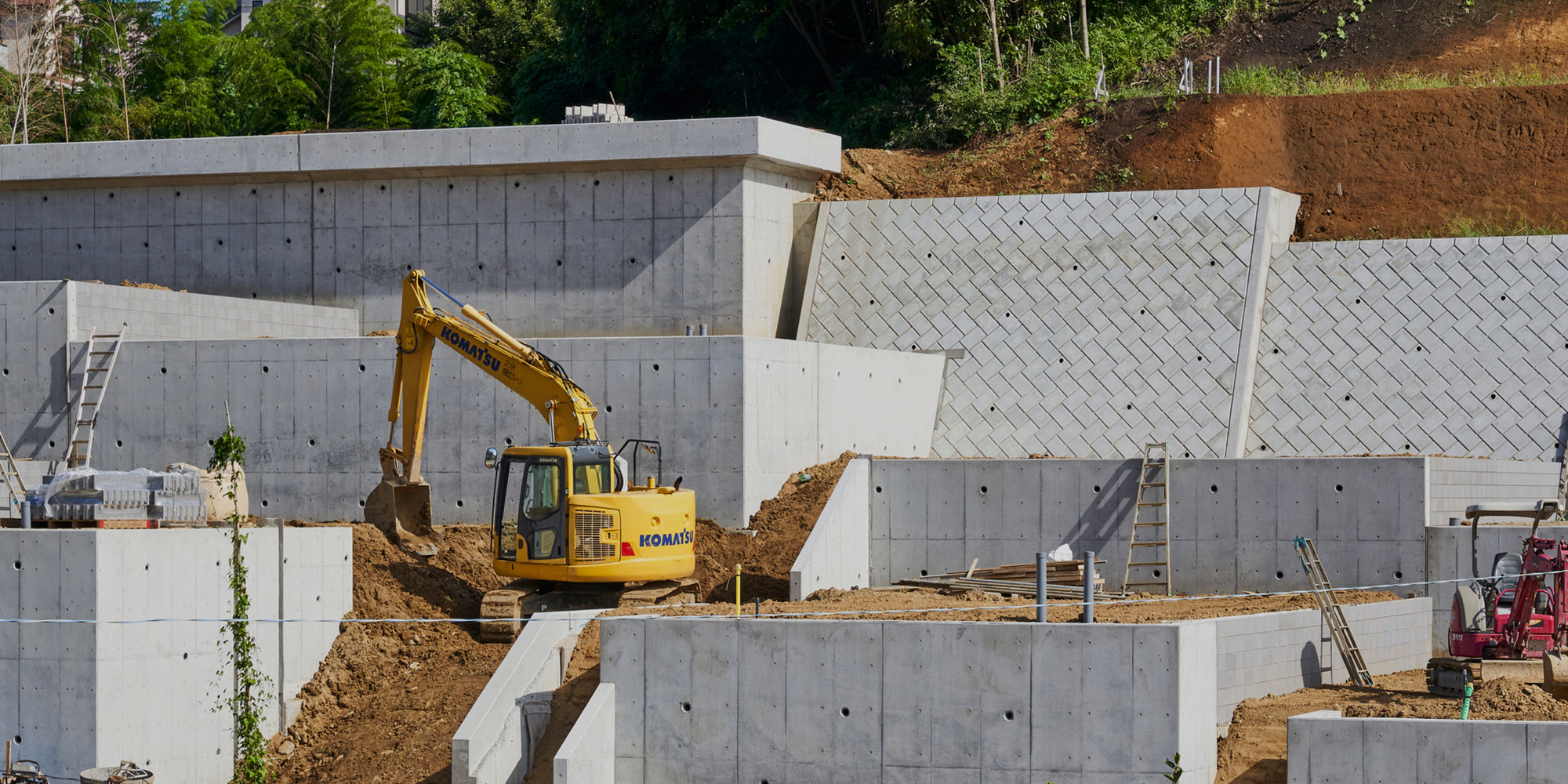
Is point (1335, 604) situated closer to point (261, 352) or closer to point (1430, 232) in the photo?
point (1430, 232)

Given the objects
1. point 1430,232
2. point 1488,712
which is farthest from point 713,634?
point 1430,232

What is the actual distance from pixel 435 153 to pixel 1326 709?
52.0 ft

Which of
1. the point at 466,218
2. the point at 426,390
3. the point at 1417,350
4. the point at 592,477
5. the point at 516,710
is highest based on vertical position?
the point at 466,218

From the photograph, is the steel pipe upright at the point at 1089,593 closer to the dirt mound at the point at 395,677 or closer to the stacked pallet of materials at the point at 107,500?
the dirt mound at the point at 395,677

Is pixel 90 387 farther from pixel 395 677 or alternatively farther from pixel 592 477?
pixel 592 477

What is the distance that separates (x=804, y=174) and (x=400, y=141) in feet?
21.4

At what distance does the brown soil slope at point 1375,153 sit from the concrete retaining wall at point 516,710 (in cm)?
1709

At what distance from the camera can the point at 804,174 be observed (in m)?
27.0

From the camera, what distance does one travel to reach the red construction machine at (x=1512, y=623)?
53.2 ft

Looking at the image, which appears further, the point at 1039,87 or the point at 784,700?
the point at 1039,87

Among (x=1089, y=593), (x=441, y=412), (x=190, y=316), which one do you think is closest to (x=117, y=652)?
(x=441, y=412)

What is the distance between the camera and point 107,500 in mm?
16031

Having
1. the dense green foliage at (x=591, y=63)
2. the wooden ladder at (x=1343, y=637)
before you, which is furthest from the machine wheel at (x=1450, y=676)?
the dense green foliage at (x=591, y=63)

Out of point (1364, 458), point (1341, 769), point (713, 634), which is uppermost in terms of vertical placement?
point (1364, 458)
